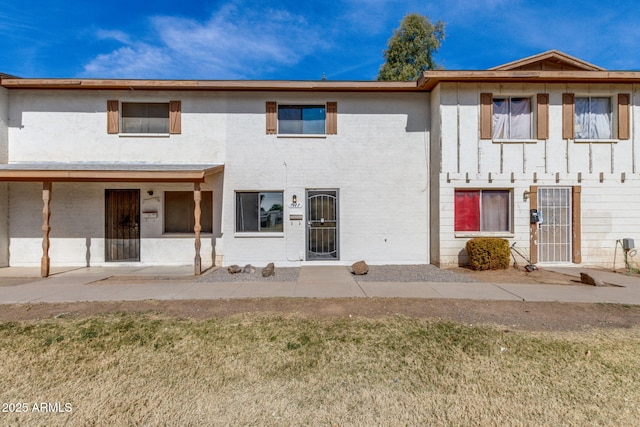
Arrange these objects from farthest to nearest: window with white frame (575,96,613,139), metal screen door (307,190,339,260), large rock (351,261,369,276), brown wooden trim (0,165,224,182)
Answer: metal screen door (307,190,339,260) → window with white frame (575,96,613,139) → large rock (351,261,369,276) → brown wooden trim (0,165,224,182)

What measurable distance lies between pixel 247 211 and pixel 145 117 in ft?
14.6

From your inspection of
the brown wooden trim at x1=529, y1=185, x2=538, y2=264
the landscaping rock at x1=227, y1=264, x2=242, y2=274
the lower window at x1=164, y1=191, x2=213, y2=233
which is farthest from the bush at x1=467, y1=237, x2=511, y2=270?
the lower window at x1=164, y1=191, x2=213, y2=233

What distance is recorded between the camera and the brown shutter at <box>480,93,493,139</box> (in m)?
9.11

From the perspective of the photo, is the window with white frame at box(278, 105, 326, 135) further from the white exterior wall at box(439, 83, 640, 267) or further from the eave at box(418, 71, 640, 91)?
the white exterior wall at box(439, 83, 640, 267)

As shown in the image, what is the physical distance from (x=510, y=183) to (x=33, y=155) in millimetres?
14757

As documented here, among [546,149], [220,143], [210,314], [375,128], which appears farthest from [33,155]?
[546,149]

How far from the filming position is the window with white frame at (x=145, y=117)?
9633 mm

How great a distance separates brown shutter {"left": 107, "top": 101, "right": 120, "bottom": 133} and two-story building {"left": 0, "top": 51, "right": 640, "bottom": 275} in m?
0.04

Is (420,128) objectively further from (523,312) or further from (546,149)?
(523,312)

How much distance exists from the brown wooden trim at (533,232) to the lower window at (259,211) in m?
7.67

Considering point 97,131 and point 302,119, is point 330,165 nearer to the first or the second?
point 302,119

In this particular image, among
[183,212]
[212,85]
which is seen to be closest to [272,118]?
[212,85]

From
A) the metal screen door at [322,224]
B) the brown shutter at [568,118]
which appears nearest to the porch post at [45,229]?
the metal screen door at [322,224]

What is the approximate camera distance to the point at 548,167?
30.1 ft
